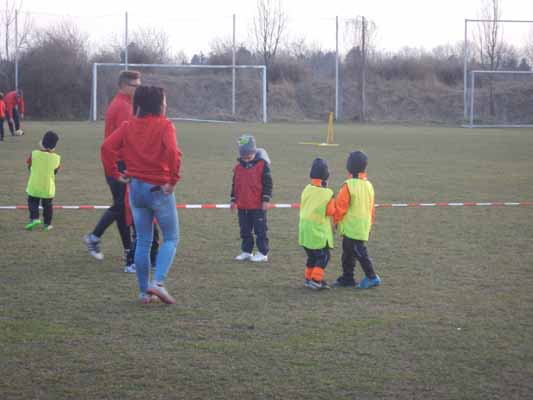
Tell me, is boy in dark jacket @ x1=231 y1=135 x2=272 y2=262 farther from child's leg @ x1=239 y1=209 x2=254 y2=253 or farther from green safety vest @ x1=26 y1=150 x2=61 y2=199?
green safety vest @ x1=26 y1=150 x2=61 y2=199

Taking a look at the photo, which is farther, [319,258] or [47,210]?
[47,210]

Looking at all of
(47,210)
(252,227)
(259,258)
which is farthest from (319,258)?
(47,210)

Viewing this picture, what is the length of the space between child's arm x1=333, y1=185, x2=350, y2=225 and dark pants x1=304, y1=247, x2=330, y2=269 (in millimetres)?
278

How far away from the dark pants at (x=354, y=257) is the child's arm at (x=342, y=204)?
0.67 feet

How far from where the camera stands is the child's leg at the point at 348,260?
6672 millimetres

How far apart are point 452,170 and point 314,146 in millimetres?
7494

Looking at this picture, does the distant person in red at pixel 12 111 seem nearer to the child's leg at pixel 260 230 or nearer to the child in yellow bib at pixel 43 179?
the child in yellow bib at pixel 43 179

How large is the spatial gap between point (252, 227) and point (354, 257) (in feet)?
5.05

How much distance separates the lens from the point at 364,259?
6.59m

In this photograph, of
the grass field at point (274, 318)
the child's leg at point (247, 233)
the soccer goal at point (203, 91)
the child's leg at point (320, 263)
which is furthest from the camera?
the soccer goal at point (203, 91)

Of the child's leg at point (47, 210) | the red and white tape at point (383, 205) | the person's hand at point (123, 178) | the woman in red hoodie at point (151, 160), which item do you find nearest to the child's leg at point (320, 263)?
the woman in red hoodie at point (151, 160)

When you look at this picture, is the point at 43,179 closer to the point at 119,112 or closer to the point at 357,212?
the point at 119,112

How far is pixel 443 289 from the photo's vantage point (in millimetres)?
6605

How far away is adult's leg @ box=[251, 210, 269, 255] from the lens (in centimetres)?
777
